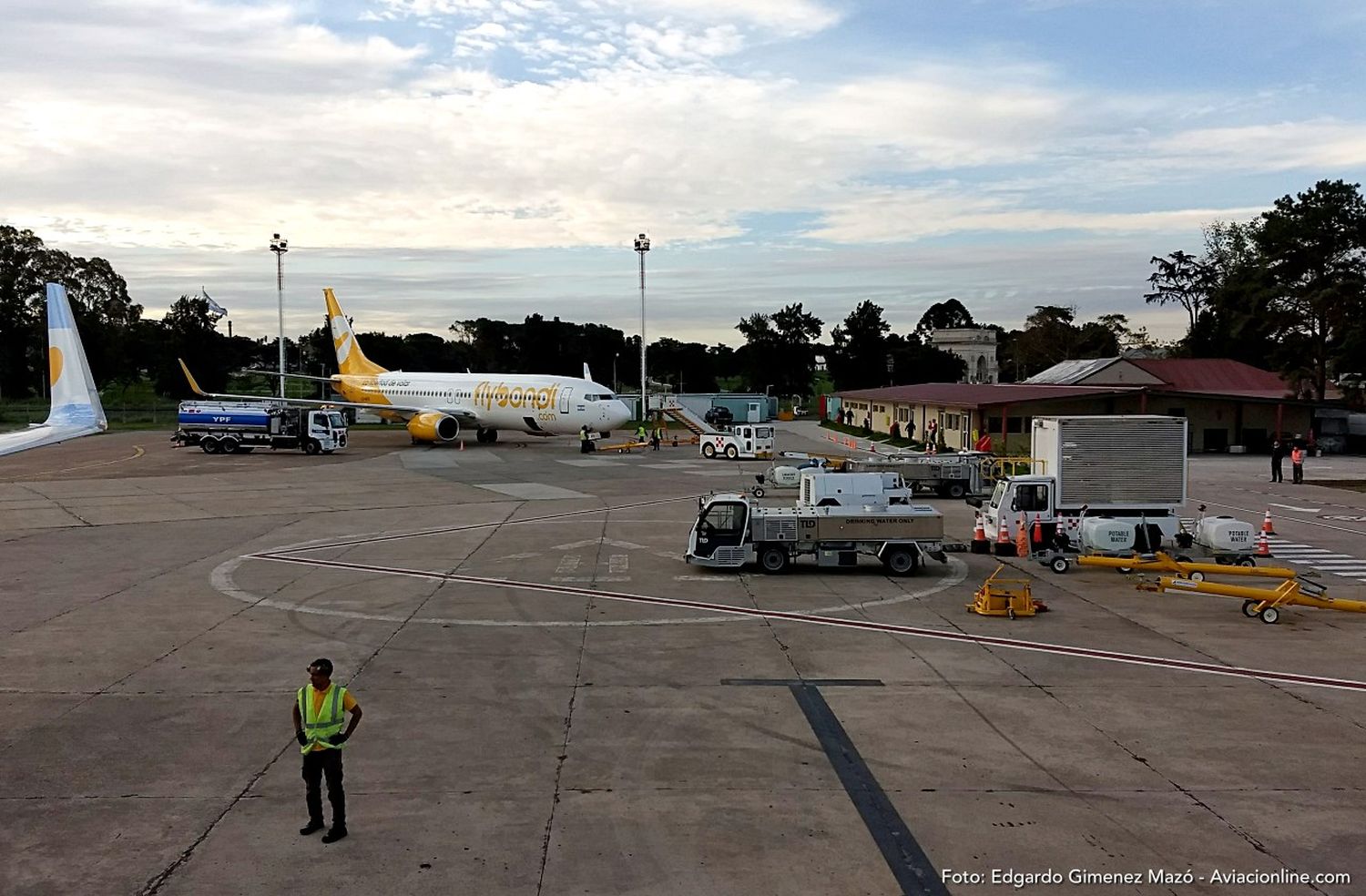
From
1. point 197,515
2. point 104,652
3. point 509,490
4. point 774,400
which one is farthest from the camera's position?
point 774,400

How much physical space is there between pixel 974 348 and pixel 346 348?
114 meters

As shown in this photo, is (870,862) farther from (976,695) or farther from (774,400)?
(774,400)

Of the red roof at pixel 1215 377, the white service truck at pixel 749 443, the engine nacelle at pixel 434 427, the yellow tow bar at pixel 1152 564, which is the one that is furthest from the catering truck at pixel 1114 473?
the red roof at pixel 1215 377

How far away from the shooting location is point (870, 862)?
9.17 metres

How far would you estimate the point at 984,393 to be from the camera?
2532 inches

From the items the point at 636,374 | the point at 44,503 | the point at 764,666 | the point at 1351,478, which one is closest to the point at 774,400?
the point at 636,374

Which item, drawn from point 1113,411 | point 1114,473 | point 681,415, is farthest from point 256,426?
point 1113,411

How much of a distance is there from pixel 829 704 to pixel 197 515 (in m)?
27.0

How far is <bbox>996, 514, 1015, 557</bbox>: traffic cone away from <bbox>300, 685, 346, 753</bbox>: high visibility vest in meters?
19.9

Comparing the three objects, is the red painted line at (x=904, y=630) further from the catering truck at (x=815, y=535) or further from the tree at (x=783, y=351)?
the tree at (x=783, y=351)

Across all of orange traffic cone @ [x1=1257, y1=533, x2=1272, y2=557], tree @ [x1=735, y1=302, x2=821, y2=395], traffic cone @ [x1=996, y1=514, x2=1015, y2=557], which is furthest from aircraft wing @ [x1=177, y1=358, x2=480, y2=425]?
tree @ [x1=735, y1=302, x2=821, y2=395]

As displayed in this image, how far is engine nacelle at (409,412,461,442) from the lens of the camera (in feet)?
198

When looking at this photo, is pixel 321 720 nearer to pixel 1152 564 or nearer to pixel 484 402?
pixel 1152 564

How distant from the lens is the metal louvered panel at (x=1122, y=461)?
2467 cm
